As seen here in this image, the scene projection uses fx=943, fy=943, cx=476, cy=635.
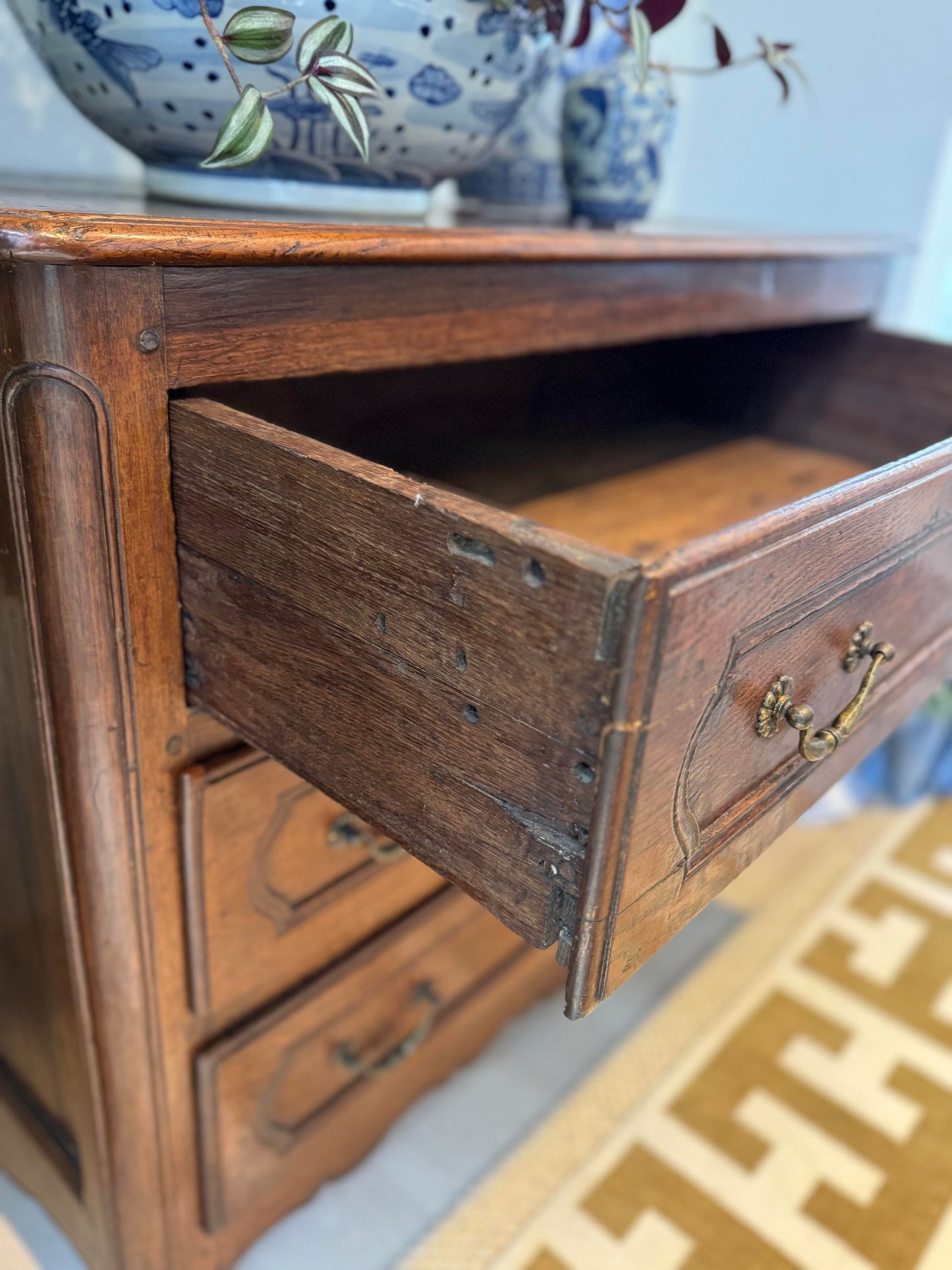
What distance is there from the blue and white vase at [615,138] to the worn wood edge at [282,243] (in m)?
0.12

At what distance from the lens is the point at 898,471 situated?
418mm

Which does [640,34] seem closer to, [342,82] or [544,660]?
[342,82]

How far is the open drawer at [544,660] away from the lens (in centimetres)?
32

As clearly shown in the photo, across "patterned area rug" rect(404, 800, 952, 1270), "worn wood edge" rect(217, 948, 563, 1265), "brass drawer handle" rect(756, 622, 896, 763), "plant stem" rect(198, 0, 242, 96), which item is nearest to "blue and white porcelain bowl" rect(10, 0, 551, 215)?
"plant stem" rect(198, 0, 242, 96)

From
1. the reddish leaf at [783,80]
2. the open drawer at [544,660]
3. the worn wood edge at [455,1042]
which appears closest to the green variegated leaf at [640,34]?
the reddish leaf at [783,80]

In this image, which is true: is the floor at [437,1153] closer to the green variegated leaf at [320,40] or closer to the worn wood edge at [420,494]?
the worn wood edge at [420,494]

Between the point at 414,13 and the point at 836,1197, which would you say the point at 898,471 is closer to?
the point at 414,13

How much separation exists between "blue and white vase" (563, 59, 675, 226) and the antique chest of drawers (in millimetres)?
104

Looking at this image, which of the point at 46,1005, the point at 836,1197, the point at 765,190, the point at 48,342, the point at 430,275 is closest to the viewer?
the point at 48,342

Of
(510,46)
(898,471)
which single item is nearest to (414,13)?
(510,46)

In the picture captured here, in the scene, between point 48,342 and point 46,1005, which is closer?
point 48,342

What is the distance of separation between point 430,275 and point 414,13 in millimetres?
122

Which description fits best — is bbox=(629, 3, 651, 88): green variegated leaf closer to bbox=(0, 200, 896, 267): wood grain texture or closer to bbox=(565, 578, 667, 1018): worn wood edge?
bbox=(0, 200, 896, 267): wood grain texture

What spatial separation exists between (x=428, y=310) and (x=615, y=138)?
0.94 feet
